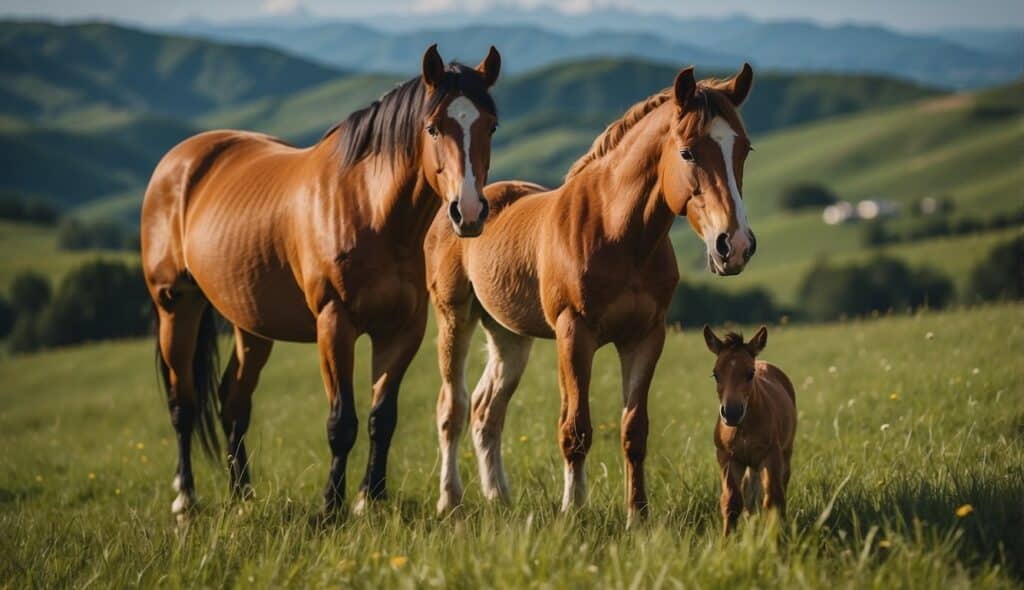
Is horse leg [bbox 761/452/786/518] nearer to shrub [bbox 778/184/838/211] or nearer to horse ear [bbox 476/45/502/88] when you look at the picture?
horse ear [bbox 476/45/502/88]

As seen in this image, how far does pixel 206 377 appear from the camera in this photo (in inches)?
344

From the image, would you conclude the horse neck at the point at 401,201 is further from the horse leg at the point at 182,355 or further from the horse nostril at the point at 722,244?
the horse leg at the point at 182,355

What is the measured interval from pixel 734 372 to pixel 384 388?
246cm

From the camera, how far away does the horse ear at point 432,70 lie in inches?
233

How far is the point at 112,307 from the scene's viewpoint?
63.8 metres

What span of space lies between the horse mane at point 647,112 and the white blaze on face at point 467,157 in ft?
2.91

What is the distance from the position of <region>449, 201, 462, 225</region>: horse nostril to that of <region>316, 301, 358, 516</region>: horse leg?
1.30 meters

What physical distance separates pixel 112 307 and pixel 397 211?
206 feet

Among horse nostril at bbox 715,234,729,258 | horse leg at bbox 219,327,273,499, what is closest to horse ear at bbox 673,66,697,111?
horse nostril at bbox 715,234,729,258

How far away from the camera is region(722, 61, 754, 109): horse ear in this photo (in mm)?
5531

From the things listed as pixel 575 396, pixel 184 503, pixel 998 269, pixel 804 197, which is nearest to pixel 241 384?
pixel 184 503

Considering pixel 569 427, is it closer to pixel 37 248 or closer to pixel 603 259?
pixel 603 259

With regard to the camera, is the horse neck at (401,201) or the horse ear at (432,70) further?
the horse neck at (401,201)

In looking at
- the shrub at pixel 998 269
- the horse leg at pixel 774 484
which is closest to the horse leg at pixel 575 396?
the horse leg at pixel 774 484
